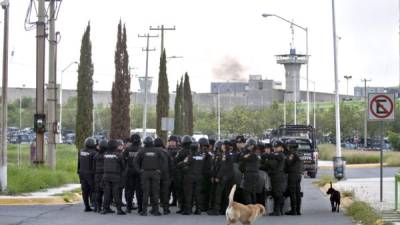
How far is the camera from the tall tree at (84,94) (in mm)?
35125

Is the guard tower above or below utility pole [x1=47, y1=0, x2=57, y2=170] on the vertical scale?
above

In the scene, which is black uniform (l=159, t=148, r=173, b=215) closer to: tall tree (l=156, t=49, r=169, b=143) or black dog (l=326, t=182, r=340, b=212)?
black dog (l=326, t=182, r=340, b=212)

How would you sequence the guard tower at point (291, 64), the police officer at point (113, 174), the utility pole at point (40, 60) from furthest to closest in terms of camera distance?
the guard tower at point (291, 64) < the utility pole at point (40, 60) < the police officer at point (113, 174)

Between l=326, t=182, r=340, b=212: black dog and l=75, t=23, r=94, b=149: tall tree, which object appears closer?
l=326, t=182, r=340, b=212: black dog

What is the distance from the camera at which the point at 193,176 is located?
18.4 m

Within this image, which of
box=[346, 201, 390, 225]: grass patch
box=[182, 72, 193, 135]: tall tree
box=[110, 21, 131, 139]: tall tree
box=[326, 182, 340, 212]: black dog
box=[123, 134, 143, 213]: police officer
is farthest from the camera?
box=[182, 72, 193, 135]: tall tree

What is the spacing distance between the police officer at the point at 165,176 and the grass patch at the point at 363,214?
4351 millimetres

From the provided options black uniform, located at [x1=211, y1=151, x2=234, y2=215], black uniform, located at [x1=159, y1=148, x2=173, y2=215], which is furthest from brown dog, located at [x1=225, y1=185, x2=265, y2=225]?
black uniform, located at [x1=159, y1=148, x2=173, y2=215]

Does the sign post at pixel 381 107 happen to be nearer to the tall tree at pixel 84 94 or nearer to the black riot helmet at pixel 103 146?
the black riot helmet at pixel 103 146

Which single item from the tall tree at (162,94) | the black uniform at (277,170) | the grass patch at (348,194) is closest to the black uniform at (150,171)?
the black uniform at (277,170)

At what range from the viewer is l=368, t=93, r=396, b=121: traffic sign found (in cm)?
1956

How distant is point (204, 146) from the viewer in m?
18.7

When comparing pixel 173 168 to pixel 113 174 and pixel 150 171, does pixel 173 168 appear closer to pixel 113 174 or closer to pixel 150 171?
pixel 150 171

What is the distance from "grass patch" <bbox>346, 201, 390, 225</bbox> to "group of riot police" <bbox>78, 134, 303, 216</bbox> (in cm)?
134
